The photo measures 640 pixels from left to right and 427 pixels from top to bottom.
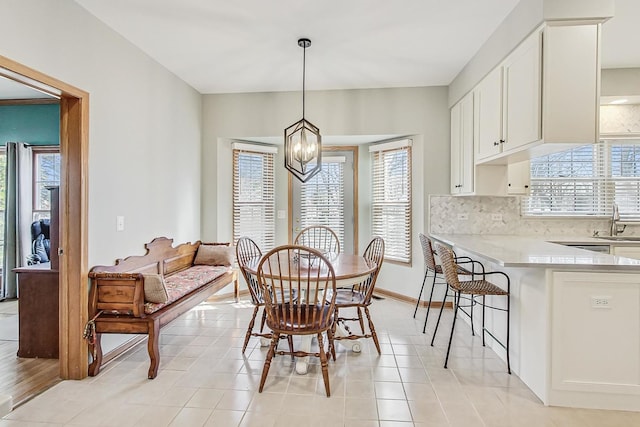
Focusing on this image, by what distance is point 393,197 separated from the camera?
15.0ft

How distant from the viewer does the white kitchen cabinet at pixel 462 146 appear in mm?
3555

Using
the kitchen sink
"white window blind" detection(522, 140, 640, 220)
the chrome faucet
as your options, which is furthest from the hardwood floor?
the chrome faucet

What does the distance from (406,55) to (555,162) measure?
2.18m

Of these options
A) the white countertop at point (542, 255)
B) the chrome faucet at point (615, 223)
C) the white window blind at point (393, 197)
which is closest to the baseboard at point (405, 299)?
the white window blind at point (393, 197)

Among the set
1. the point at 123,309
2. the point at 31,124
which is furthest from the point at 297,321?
the point at 31,124

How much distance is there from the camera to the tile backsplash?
3.95 metres

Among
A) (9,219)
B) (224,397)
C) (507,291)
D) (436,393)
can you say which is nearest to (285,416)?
(224,397)

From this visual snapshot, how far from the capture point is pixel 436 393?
7.46ft

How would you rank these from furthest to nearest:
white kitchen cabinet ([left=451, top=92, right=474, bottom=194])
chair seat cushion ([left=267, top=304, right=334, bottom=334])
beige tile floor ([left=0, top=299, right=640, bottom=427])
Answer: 1. white kitchen cabinet ([left=451, top=92, right=474, bottom=194])
2. chair seat cushion ([left=267, top=304, right=334, bottom=334])
3. beige tile floor ([left=0, top=299, right=640, bottom=427])

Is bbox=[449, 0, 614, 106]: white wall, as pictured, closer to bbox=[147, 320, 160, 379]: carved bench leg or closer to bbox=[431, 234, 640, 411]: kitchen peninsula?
bbox=[431, 234, 640, 411]: kitchen peninsula

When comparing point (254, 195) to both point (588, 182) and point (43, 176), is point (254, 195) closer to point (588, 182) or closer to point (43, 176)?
point (43, 176)

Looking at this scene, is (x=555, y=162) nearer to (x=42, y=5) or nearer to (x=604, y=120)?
(x=604, y=120)

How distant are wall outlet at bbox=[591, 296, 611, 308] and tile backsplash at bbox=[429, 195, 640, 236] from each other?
200 cm

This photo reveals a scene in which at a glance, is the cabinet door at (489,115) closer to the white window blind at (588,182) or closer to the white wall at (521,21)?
the white wall at (521,21)
